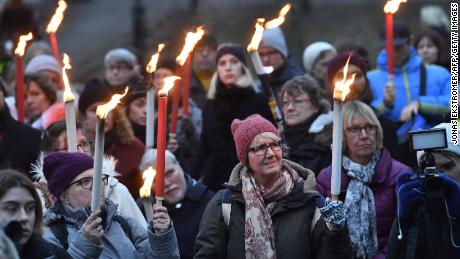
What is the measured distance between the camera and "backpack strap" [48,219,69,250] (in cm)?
765

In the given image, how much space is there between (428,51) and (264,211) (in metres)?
4.87

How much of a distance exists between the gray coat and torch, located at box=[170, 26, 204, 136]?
127 centimetres

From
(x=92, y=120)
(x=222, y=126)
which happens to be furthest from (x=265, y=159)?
(x=92, y=120)

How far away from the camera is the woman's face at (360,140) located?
8.88 metres

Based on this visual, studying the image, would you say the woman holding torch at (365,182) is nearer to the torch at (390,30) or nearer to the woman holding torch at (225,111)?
the torch at (390,30)

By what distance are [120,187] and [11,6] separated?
9.67 metres

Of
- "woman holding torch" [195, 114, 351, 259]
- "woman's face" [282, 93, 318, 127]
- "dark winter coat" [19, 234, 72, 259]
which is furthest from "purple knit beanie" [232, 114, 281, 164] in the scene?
"woman's face" [282, 93, 318, 127]

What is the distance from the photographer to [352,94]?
10.0m

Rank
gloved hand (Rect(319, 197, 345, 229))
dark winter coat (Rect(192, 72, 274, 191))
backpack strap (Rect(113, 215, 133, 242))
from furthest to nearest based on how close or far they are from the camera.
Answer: dark winter coat (Rect(192, 72, 274, 191))
backpack strap (Rect(113, 215, 133, 242))
gloved hand (Rect(319, 197, 345, 229))

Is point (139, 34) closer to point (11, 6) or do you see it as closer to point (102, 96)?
Result: point (11, 6)

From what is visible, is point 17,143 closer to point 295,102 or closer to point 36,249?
point 295,102

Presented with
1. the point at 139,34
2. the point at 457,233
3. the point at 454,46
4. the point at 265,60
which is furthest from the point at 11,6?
the point at 457,233

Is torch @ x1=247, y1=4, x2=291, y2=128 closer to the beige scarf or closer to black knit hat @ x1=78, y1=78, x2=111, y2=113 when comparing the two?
the beige scarf

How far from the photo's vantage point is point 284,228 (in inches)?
309
